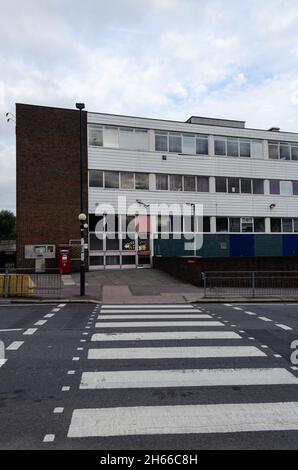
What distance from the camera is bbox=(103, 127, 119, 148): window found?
1241 inches

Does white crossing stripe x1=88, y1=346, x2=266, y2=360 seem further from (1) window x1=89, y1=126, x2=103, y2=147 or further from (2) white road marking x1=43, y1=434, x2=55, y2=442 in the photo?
(1) window x1=89, y1=126, x2=103, y2=147

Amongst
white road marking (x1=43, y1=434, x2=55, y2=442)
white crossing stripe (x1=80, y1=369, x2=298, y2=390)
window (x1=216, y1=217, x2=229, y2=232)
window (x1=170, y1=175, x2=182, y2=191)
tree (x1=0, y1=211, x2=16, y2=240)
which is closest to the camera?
white road marking (x1=43, y1=434, x2=55, y2=442)

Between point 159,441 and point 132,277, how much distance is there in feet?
67.7

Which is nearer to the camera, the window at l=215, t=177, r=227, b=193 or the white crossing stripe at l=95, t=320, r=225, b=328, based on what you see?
the white crossing stripe at l=95, t=320, r=225, b=328

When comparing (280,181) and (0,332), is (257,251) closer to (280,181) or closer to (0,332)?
(280,181)

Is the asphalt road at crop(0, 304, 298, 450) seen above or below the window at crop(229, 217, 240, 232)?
below

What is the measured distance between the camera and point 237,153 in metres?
35.8

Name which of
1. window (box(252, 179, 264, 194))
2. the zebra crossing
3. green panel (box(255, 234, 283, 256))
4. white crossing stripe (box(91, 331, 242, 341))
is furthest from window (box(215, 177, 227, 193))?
white crossing stripe (box(91, 331, 242, 341))

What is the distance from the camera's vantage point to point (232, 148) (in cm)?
3562

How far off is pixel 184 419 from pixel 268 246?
2296 centimetres

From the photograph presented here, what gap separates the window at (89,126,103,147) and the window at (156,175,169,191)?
5.21m

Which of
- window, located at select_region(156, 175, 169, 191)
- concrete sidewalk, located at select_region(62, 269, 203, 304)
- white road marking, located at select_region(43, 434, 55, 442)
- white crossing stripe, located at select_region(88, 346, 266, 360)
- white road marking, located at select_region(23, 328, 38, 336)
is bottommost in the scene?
white road marking, located at select_region(43, 434, 55, 442)

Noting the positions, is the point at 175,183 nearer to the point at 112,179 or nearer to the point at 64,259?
the point at 112,179

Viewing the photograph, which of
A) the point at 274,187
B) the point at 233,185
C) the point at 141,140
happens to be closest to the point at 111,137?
the point at 141,140
